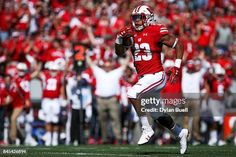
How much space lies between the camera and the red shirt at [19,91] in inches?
615

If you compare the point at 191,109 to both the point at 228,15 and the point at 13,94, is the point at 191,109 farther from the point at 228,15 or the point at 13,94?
the point at 228,15

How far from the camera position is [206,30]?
1838 centimetres

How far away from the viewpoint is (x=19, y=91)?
616 inches

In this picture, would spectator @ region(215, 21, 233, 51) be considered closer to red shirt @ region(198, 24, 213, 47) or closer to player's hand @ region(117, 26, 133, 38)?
red shirt @ region(198, 24, 213, 47)

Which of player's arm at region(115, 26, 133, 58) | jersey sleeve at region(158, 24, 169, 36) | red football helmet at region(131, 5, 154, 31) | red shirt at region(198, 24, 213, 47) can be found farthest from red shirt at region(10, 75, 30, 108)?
jersey sleeve at region(158, 24, 169, 36)

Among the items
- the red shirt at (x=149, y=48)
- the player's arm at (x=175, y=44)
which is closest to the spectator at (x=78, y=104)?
the red shirt at (x=149, y=48)

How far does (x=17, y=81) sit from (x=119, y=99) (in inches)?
80.4

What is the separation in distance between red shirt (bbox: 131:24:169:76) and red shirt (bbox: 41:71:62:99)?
5599 mm

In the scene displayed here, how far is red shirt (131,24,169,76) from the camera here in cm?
1012

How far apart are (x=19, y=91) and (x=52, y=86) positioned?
0.66m

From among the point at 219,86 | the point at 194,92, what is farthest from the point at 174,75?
the point at 219,86

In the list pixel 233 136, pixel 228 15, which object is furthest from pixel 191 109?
pixel 228 15

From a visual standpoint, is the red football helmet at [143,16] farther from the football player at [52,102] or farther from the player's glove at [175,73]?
the football player at [52,102]

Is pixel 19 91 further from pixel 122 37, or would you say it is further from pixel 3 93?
pixel 122 37
